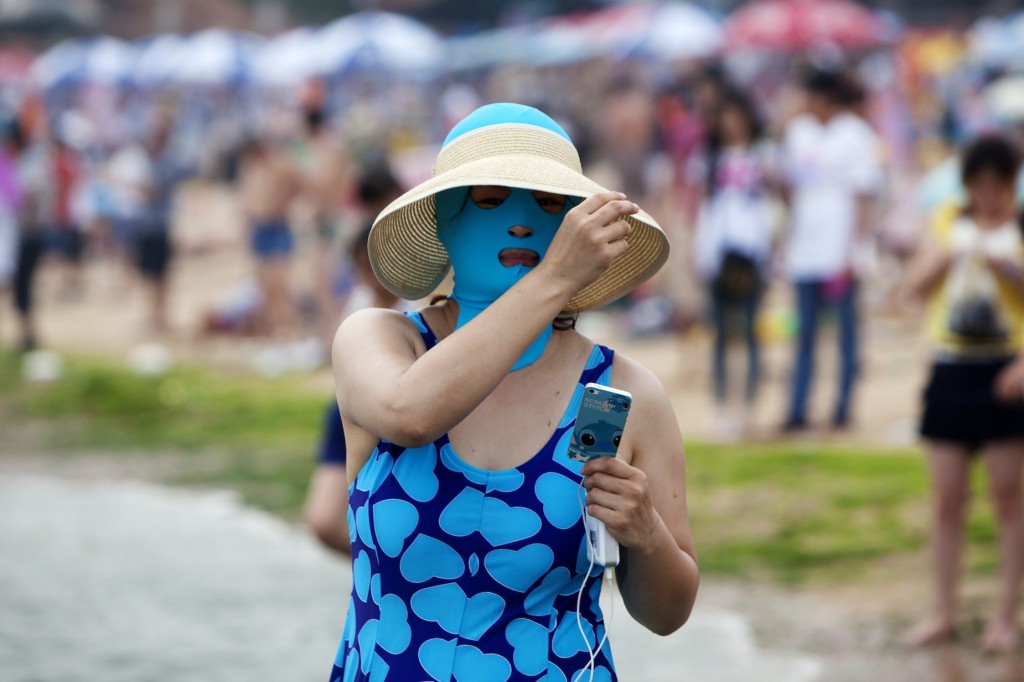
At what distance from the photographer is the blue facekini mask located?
2.51 m

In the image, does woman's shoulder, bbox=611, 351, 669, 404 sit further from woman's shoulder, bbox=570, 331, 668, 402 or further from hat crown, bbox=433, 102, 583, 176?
hat crown, bbox=433, 102, 583, 176

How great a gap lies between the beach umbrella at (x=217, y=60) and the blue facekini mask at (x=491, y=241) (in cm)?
2830

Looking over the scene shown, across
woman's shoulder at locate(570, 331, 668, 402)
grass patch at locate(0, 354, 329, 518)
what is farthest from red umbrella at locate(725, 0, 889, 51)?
woman's shoulder at locate(570, 331, 668, 402)

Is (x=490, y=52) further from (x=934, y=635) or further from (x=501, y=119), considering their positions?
(x=501, y=119)

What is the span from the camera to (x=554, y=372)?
8.33 ft

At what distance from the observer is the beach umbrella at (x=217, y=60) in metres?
29.8

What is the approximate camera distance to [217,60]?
98.2 ft

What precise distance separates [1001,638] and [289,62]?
2600cm

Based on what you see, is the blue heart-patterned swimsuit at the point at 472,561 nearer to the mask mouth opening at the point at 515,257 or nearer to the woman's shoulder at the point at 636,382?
the woman's shoulder at the point at 636,382

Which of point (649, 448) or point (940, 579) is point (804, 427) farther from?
point (649, 448)

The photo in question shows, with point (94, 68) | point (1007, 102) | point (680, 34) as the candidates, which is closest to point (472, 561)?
point (1007, 102)

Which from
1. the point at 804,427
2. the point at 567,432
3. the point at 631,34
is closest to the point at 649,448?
the point at 567,432

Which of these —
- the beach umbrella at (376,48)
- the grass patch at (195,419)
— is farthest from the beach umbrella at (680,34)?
the grass patch at (195,419)

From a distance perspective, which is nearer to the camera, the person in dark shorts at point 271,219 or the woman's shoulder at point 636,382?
the woman's shoulder at point 636,382
